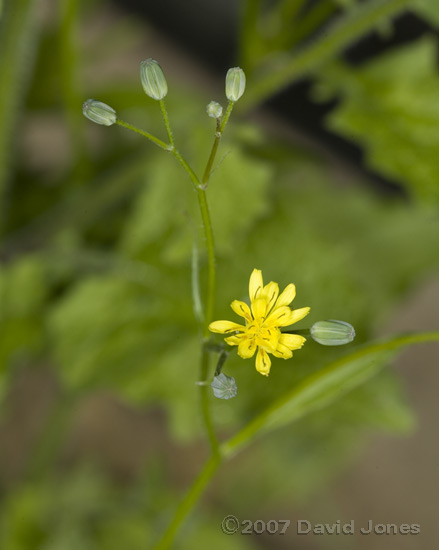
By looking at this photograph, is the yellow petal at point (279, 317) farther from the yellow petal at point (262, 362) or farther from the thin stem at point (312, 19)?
the thin stem at point (312, 19)

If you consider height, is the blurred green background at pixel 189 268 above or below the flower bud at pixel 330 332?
above

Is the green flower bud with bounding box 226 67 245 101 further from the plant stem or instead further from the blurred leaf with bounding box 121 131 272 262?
the blurred leaf with bounding box 121 131 272 262

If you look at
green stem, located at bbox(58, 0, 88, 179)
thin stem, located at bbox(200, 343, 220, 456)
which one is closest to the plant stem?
thin stem, located at bbox(200, 343, 220, 456)

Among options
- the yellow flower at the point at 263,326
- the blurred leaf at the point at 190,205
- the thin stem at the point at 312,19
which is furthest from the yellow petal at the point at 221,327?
the thin stem at the point at 312,19

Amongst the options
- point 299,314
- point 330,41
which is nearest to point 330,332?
point 299,314

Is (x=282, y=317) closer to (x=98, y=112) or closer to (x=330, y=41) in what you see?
(x=98, y=112)

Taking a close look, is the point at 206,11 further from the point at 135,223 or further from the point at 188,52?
the point at 135,223

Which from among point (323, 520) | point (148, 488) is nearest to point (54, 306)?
point (148, 488)
